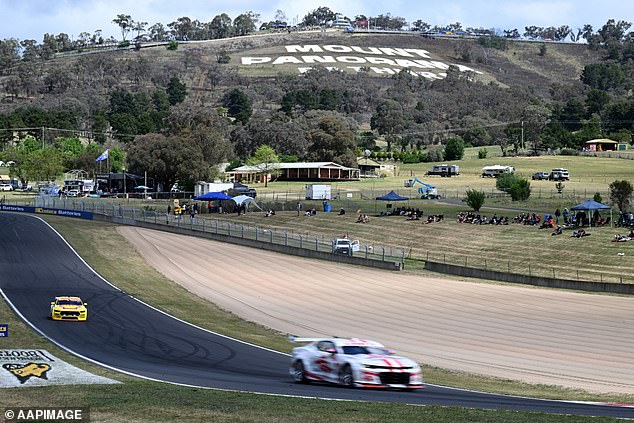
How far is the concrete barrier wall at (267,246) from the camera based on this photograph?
69.0 meters

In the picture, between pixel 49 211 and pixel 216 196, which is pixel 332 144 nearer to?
pixel 216 196

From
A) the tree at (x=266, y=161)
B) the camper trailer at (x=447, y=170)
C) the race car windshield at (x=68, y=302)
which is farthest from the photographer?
the tree at (x=266, y=161)

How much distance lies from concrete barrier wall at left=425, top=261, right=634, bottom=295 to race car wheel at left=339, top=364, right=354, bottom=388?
34377 mm

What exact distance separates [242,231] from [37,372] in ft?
A: 186

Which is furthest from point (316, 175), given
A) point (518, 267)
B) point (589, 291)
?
point (589, 291)

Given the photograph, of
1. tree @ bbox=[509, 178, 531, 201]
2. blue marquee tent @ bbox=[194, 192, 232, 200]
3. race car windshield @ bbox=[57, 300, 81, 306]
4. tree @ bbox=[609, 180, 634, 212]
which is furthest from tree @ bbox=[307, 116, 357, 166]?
race car windshield @ bbox=[57, 300, 81, 306]

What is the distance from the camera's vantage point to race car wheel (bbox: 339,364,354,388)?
2469cm

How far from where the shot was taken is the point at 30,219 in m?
92.6

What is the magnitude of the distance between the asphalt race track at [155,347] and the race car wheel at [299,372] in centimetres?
31

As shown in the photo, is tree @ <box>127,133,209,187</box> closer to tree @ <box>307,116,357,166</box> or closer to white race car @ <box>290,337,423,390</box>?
tree @ <box>307,116,357,166</box>

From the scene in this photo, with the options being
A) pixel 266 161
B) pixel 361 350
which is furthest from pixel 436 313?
pixel 266 161

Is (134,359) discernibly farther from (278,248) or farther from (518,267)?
(278,248)

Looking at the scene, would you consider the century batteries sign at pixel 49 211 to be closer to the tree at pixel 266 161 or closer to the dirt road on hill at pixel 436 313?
the dirt road on hill at pixel 436 313

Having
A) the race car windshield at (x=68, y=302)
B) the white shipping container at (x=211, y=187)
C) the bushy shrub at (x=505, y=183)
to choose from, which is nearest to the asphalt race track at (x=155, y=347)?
the race car windshield at (x=68, y=302)
